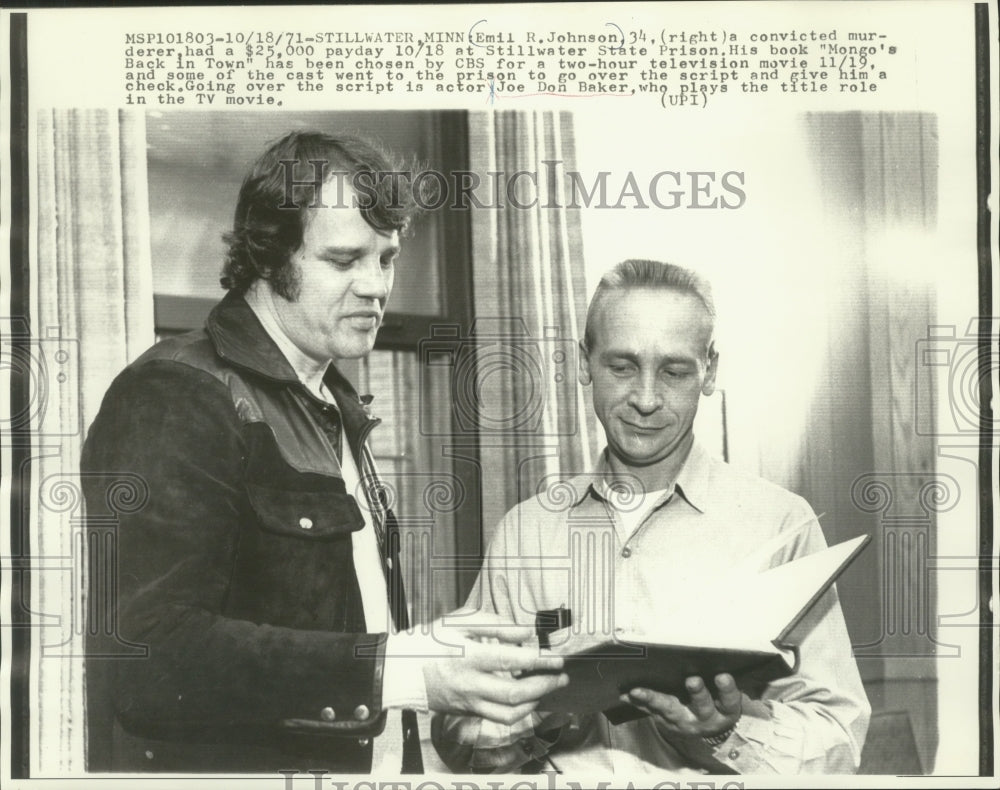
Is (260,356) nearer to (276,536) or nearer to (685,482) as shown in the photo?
(276,536)

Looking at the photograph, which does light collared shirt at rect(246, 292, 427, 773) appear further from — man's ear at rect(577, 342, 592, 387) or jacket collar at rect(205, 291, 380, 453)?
man's ear at rect(577, 342, 592, 387)

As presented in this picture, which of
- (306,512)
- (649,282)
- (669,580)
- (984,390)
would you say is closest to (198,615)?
(306,512)

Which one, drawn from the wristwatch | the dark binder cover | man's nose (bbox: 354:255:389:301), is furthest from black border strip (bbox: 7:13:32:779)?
the wristwatch

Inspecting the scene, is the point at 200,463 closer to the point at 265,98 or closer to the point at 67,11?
the point at 265,98

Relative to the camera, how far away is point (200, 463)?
3.43 meters

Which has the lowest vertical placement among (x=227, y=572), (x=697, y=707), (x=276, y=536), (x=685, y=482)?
(x=697, y=707)

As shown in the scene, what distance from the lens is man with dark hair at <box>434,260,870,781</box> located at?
3.50 m

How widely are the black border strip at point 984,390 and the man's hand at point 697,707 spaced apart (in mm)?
823

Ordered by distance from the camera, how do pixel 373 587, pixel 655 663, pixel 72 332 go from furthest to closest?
pixel 72 332 → pixel 373 587 → pixel 655 663

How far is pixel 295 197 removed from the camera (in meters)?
3.56

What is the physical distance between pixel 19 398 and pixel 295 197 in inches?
42.5

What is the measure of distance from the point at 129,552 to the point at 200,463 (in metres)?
0.37

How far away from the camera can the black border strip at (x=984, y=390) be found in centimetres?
360

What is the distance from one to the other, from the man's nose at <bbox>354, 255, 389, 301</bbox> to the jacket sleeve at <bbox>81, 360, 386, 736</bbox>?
52cm
